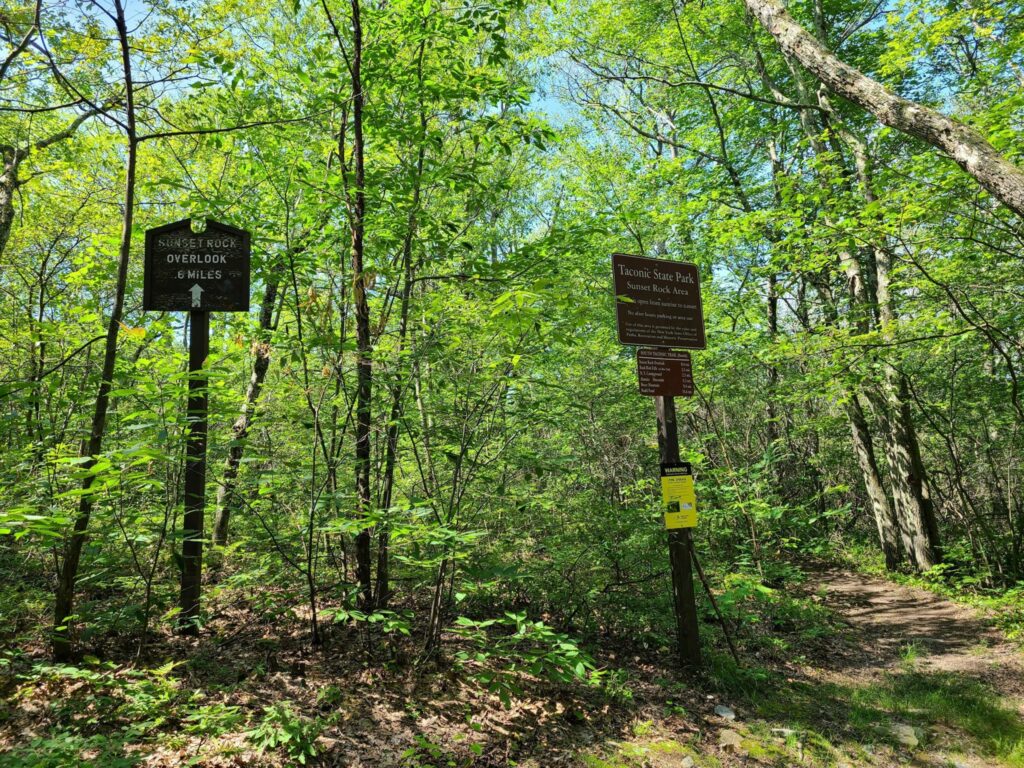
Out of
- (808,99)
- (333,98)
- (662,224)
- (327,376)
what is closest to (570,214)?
(662,224)

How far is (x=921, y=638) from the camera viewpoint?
19.3ft

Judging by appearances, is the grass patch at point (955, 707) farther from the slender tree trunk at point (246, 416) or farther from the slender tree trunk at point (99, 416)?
the slender tree trunk at point (99, 416)

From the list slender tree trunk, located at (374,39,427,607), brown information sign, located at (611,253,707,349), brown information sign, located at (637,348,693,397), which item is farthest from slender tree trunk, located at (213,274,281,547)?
brown information sign, located at (637,348,693,397)

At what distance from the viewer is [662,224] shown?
9633 mm

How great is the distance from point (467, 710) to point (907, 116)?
19.0 ft

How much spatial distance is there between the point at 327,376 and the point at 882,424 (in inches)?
367

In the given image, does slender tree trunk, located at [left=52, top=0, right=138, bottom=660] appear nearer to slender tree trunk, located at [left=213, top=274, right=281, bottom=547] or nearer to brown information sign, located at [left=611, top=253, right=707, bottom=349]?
slender tree trunk, located at [left=213, top=274, right=281, bottom=547]

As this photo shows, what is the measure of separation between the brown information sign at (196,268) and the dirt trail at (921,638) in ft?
21.0

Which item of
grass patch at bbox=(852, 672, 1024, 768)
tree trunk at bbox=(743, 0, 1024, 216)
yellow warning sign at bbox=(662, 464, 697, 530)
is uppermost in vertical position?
tree trunk at bbox=(743, 0, 1024, 216)

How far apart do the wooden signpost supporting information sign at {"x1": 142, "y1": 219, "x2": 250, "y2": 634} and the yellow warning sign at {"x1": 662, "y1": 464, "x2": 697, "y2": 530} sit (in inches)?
148

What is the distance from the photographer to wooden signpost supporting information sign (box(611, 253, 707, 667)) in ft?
14.7

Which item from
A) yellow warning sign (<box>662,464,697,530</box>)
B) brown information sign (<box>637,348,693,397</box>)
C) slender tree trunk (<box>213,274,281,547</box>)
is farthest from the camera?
brown information sign (<box>637,348,693,397</box>)

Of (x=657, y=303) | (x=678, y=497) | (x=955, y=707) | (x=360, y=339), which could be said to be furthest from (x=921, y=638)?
(x=360, y=339)

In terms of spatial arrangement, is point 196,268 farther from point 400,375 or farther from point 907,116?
point 907,116
